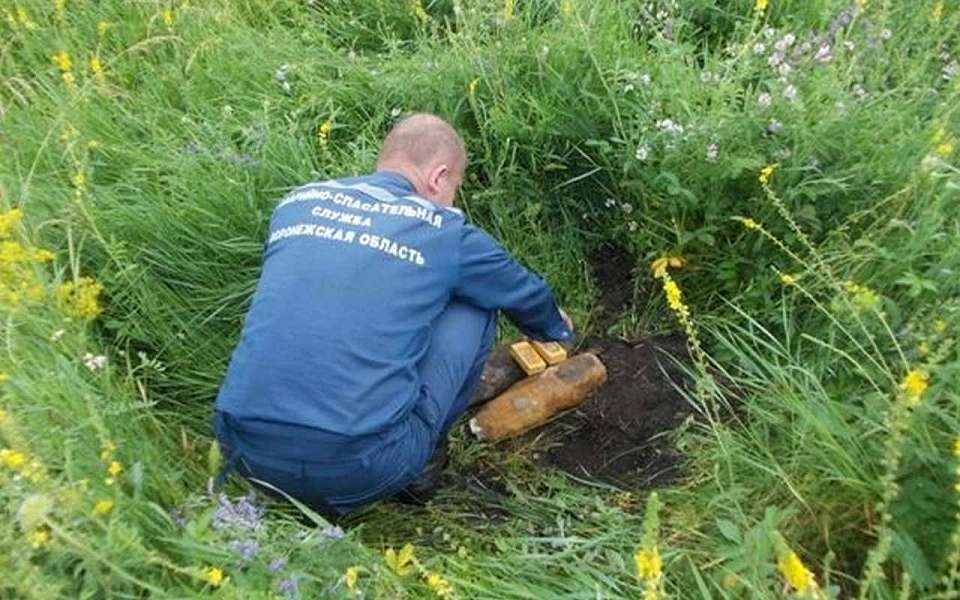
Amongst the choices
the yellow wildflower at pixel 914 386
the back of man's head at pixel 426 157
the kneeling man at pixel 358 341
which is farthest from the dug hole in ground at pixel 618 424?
the yellow wildflower at pixel 914 386

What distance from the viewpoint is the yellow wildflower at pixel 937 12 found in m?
2.81

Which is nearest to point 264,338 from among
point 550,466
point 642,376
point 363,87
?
point 550,466

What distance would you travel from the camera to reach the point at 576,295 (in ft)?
9.84

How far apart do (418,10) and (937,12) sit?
171 centimetres

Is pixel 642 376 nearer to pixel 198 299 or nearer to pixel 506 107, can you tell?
pixel 506 107

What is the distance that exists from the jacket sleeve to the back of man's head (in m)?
0.20

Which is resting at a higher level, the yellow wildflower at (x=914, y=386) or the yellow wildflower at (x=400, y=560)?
the yellow wildflower at (x=914, y=386)

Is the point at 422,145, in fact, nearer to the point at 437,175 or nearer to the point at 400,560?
the point at 437,175

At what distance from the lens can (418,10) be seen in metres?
3.36

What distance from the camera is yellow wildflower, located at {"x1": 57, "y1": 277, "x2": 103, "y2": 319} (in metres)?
2.55

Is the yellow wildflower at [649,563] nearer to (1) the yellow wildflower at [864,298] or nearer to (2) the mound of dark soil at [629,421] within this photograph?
(1) the yellow wildflower at [864,298]

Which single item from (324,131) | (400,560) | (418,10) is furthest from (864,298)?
(418,10)

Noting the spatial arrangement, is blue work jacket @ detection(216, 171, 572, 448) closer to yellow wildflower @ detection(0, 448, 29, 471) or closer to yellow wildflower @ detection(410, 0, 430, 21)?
yellow wildflower @ detection(0, 448, 29, 471)

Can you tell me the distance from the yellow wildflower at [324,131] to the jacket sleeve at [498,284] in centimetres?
82
